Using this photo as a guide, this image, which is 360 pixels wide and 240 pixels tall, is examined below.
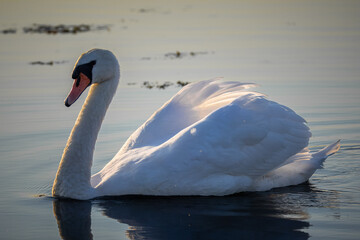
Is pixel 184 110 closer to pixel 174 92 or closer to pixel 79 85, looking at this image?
pixel 79 85

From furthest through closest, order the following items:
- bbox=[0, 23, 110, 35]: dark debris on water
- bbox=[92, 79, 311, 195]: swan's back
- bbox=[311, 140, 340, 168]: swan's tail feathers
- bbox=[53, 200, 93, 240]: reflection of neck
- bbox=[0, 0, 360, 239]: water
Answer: bbox=[0, 23, 110, 35]: dark debris on water, bbox=[311, 140, 340, 168]: swan's tail feathers, bbox=[92, 79, 311, 195]: swan's back, bbox=[0, 0, 360, 239]: water, bbox=[53, 200, 93, 240]: reflection of neck

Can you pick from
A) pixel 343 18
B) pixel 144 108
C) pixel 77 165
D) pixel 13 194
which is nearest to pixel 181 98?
pixel 77 165

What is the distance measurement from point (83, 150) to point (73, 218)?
1.03m

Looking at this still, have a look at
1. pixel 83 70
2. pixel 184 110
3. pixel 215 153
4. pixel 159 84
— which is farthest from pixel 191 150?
pixel 159 84

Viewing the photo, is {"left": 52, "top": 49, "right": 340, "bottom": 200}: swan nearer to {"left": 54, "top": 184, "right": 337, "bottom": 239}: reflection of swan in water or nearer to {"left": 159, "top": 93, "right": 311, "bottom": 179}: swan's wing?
{"left": 159, "top": 93, "right": 311, "bottom": 179}: swan's wing

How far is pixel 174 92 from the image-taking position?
13.1 meters

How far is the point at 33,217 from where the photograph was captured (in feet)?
23.2

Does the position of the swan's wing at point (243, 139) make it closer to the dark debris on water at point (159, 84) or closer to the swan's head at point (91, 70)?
the swan's head at point (91, 70)

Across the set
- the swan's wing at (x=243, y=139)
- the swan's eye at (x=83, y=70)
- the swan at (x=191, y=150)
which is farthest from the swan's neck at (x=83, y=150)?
the swan's wing at (x=243, y=139)

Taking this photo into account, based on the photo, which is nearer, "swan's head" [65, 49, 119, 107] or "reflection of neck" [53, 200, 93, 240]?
"reflection of neck" [53, 200, 93, 240]

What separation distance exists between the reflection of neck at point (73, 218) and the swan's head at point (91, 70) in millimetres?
1101

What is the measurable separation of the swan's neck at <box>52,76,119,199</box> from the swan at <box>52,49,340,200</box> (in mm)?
11

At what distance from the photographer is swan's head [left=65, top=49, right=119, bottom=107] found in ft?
25.5

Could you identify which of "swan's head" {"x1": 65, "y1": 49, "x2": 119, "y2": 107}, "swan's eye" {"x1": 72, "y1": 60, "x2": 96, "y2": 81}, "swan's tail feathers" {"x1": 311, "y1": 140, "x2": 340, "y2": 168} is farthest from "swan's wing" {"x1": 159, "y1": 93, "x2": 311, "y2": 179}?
"swan's eye" {"x1": 72, "y1": 60, "x2": 96, "y2": 81}
